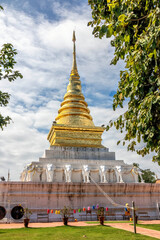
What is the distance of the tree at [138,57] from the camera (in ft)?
17.5

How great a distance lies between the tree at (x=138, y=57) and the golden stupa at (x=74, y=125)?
1664cm

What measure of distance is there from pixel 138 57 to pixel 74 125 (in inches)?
804

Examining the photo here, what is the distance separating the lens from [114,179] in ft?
72.6

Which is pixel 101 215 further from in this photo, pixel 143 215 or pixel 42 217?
pixel 143 215

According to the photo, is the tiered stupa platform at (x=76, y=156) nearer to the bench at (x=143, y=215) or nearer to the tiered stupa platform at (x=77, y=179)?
the tiered stupa platform at (x=77, y=179)

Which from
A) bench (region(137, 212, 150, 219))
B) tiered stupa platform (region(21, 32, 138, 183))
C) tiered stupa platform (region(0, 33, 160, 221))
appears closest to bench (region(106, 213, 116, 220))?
tiered stupa platform (region(0, 33, 160, 221))

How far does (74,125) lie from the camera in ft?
85.2

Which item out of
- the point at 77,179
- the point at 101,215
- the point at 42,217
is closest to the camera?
the point at 101,215

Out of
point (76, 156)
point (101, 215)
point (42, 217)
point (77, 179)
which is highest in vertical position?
point (76, 156)

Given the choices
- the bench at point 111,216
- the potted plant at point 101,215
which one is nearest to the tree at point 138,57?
the potted plant at point 101,215

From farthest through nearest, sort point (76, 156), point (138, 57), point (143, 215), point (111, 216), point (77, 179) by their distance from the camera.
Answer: point (76, 156) < point (77, 179) < point (143, 215) < point (111, 216) < point (138, 57)

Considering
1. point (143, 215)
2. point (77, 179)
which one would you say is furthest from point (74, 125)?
point (143, 215)

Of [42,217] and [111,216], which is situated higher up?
[42,217]

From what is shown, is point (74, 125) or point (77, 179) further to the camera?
point (74, 125)
